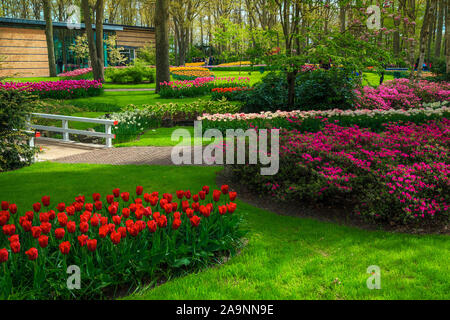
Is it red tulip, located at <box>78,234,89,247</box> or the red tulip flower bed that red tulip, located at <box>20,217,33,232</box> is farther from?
red tulip, located at <box>78,234,89,247</box>

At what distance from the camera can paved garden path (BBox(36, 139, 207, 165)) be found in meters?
9.35

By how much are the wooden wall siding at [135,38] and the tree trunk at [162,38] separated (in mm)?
24444

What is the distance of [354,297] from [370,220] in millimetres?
2006

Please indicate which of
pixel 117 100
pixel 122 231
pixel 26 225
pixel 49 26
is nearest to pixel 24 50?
pixel 49 26

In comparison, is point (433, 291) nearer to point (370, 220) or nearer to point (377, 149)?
point (370, 220)

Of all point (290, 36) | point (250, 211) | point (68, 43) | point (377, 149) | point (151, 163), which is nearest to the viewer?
point (250, 211)

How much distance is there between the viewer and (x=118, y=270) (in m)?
3.64

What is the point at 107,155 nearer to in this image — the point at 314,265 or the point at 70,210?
the point at 70,210

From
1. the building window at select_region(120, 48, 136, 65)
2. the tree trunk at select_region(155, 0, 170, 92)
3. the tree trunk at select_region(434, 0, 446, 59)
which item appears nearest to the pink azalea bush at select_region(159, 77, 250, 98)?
the tree trunk at select_region(155, 0, 170, 92)

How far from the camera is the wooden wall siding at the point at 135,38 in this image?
144 feet

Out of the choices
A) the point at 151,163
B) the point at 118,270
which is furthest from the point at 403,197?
the point at 151,163

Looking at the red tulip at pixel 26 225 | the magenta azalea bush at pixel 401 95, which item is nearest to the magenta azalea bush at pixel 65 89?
the magenta azalea bush at pixel 401 95

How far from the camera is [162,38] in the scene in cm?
2006

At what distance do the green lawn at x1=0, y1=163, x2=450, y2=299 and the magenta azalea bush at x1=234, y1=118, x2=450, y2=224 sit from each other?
0.40 meters
